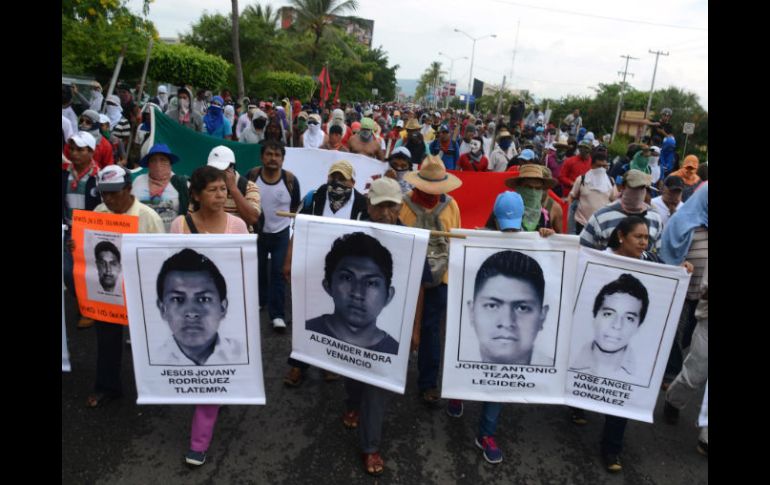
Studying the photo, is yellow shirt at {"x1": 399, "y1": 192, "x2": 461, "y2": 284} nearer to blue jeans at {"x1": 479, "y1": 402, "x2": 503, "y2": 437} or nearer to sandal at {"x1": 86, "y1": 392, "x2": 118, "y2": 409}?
blue jeans at {"x1": 479, "y1": 402, "x2": 503, "y2": 437}

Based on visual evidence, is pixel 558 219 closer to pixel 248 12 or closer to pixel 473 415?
pixel 473 415

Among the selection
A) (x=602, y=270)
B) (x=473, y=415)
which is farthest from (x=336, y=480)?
(x=602, y=270)

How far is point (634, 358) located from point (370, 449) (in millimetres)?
1736

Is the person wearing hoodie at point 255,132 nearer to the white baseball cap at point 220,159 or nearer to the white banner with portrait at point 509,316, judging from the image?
the white baseball cap at point 220,159

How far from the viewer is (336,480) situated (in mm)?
3271

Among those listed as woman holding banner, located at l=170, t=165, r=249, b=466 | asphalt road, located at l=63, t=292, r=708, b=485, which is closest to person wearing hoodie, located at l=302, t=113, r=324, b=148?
asphalt road, located at l=63, t=292, r=708, b=485

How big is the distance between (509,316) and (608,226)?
4.45ft

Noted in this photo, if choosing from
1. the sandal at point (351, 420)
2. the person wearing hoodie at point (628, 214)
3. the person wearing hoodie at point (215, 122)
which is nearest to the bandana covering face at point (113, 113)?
Answer: the person wearing hoodie at point (215, 122)

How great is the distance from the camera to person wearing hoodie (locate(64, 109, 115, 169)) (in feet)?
20.9

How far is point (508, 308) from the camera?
3338 mm

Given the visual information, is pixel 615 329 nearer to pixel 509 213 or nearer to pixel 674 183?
pixel 509 213

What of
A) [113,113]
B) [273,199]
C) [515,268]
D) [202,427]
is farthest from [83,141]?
[113,113]
